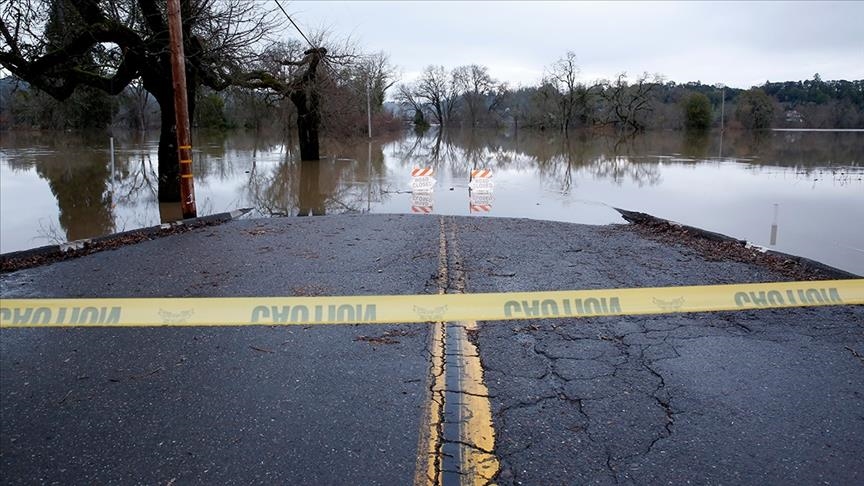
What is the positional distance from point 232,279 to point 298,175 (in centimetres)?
1639

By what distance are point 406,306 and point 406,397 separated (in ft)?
3.17

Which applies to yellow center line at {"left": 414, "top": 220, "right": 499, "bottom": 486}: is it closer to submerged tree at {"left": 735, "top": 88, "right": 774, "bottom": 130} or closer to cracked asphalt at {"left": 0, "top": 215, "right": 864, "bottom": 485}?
cracked asphalt at {"left": 0, "top": 215, "right": 864, "bottom": 485}

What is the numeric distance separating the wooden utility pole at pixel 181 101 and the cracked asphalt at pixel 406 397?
510 centimetres

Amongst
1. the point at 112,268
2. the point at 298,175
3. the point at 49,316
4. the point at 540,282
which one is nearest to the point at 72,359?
the point at 49,316

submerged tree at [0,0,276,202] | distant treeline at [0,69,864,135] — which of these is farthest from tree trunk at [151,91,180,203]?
distant treeline at [0,69,864,135]

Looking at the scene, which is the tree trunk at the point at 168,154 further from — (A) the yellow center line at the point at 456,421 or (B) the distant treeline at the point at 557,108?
(B) the distant treeline at the point at 557,108

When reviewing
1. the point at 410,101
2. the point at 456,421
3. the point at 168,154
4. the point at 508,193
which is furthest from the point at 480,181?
the point at 410,101

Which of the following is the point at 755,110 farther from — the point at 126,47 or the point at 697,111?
the point at 126,47

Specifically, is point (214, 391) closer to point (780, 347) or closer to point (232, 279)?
point (232, 279)

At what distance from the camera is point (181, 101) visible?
11102 mm

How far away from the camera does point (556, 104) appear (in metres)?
93.8

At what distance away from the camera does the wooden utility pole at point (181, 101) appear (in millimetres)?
10906

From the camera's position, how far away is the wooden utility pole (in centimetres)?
1091

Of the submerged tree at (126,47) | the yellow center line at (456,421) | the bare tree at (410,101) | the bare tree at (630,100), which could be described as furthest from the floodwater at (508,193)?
the bare tree at (410,101)
